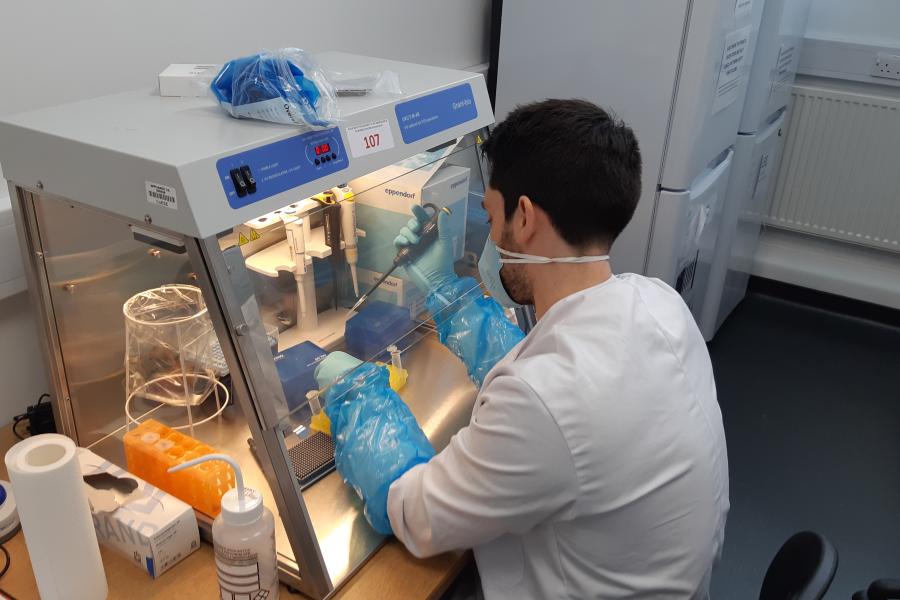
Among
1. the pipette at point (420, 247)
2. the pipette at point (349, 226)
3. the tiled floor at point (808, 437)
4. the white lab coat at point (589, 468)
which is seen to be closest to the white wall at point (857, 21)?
the tiled floor at point (808, 437)

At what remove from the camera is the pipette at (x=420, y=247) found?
1.40 m

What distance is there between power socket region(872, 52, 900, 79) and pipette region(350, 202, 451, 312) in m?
2.35

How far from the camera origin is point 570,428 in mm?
951

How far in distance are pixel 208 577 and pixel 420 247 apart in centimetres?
68

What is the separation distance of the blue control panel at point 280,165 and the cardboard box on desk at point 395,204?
0.14 m

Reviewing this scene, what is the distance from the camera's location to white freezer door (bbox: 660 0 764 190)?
2066mm

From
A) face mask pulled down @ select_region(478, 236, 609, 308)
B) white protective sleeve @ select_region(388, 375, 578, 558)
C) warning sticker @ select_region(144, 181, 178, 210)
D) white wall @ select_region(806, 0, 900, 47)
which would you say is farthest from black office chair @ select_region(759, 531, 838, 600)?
white wall @ select_region(806, 0, 900, 47)

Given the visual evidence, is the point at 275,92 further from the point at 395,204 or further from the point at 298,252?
the point at 395,204

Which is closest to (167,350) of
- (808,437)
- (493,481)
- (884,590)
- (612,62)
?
(493,481)

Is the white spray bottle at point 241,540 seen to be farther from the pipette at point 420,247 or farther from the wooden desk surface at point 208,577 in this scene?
the pipette at point 420,247

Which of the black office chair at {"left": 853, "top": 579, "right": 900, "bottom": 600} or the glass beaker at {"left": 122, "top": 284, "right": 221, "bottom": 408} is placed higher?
the glass beaker at {"left": 122, "top": 284, "right": 221, "bottom": 408}

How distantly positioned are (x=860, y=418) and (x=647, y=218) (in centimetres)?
113

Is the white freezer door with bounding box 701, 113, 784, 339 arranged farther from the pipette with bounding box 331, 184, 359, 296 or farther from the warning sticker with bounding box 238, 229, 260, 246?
the warning sticker with bounding box 238, 229, 260, 246

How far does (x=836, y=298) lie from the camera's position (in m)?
3.36
